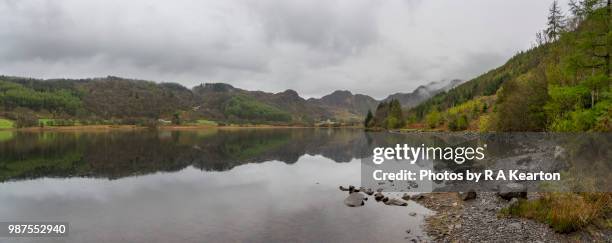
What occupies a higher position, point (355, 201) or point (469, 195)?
point (469, 195)

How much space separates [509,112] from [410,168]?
2279 cm

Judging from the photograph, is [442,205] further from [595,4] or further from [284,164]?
[284,164]

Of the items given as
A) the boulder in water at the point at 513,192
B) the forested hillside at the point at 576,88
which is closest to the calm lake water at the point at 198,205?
the boulder in water at the point at 513,192

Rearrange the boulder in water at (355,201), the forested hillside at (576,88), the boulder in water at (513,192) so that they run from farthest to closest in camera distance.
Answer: the boulder in water at (355,201), the forested hillside at (576,88), the boulder in water at (513,192)

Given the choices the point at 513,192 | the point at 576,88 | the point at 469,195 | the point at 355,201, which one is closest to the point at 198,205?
the point at 355,201

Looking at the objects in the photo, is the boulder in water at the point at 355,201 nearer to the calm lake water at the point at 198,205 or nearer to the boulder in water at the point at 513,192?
the calm lake water at the point at 198,205

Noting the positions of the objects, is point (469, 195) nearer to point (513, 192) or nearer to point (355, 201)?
point (513, 192)

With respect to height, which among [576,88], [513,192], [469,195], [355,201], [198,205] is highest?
[576,88]

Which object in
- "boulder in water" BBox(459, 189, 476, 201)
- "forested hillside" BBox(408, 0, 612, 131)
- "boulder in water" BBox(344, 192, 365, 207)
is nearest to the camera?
"forested hillside" BBox(408, 0, 612, 131)

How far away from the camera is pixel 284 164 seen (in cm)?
6375

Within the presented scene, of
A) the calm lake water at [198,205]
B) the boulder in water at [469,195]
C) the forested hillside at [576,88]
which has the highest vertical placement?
the forested hillside at [576,88]

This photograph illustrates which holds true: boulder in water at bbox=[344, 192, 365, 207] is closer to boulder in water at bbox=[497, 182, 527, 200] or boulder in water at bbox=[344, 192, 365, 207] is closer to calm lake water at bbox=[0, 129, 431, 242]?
calm lake water at bbox=[0, 129, 431, 242]

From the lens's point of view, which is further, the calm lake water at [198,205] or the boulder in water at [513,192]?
the boulder in water at [513,192]

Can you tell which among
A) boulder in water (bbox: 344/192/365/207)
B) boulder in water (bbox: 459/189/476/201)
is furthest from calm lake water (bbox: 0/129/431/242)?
boulder in water (bbox: 459/189/476/201)
